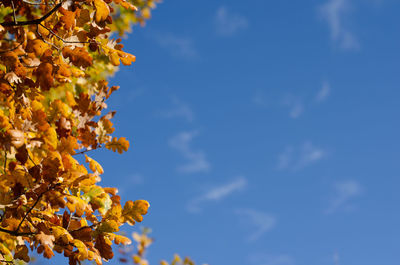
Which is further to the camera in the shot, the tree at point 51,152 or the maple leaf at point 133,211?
the maple leaf at point 133,211

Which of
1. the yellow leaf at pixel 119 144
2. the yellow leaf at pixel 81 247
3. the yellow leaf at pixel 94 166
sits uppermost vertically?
the yellow leaf at pixel 119 144

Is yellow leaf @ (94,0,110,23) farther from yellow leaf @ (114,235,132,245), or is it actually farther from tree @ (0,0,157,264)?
yellow leaf @ (114,235,132,245)

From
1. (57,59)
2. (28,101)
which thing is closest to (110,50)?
(57,59)

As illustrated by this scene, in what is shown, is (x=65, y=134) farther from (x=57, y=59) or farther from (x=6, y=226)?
(x=6, y=226)

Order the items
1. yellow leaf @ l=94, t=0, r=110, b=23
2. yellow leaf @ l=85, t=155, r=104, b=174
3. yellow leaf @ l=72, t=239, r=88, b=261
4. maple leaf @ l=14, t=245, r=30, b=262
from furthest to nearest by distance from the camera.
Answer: yellow leaf @ l=85, t=155, r=104, b=174 → maple leaf @ l=14, t=245, r=30, b=262 → yellow leaf @ l=94, t=0, r=110, b=23 → yellow leaf @ l=72, t=239, r=88, b=261

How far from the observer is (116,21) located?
7.96 metres

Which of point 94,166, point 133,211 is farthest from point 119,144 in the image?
point 133,211

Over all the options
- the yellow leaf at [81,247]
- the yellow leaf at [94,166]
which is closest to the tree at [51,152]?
the yellow leaf at [81,247]

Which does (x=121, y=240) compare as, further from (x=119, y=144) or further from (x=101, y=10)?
(x=101, y=10)

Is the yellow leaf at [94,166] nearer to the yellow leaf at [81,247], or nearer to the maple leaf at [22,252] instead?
the maple leaf at [22,252]

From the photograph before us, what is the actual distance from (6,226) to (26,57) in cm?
103

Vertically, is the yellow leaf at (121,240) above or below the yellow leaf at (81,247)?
above

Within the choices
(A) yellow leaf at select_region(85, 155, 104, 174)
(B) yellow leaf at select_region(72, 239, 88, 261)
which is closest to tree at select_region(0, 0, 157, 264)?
(B) yellow leaf at select_region(72, 239, 88, 261)

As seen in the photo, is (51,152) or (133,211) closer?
(51,152)
